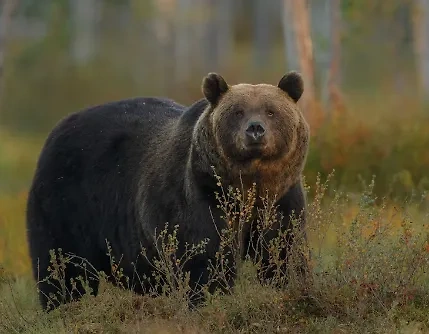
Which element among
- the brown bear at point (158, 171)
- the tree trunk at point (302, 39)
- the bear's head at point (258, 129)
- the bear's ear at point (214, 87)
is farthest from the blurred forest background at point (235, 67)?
the bear's ear at point (214, 87)

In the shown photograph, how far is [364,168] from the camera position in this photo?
1111 cm

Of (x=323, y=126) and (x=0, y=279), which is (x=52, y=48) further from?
(x=0, y=279)

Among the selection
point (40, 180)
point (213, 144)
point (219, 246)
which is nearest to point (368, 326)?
point (219, 246)

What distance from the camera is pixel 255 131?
19.8ft

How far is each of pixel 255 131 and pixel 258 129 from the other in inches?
1.0

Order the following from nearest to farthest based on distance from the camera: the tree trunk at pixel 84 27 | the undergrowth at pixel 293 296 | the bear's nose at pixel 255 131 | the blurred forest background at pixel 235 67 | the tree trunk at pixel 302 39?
the undergrowth at pixel 293 296, the bear's nose at pixel 255 131, the blurred forest background at pixel 235 67, the tree trunk at pixel 302 39, the tree trunk at pixel 84 27

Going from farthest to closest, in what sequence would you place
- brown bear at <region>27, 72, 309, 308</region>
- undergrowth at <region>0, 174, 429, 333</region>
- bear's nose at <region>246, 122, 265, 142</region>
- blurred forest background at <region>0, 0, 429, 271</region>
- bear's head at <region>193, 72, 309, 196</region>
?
blurred forest background at <region>0, 0, 429, 271</region> < brown bear at <region>27, 72, 309, 308</region> < bear's head at <region>193, 72, 309, 196</region> < bear's nose at <region>246, 122, 265, 142</region> < undergrowth at <region>0, 174, 429, 333</region>

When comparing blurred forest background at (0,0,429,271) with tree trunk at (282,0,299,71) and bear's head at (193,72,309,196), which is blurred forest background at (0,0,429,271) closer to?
tree trunk at (282,0,299,71)

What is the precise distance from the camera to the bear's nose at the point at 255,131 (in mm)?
6027

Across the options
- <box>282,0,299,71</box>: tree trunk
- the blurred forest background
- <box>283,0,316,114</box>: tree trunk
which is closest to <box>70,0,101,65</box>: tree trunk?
the blurred forest background

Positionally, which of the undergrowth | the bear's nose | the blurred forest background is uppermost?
the bear's nose

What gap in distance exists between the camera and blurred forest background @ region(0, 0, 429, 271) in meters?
11.5

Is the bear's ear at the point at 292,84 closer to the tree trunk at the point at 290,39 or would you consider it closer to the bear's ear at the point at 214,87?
the bear's ear at the point at 214,87

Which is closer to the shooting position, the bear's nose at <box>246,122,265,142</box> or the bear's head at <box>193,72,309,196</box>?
the bear's nose at <box>246,122,265,142</box>
